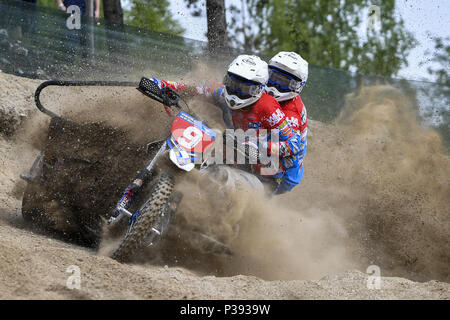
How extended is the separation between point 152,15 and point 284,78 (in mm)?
12482

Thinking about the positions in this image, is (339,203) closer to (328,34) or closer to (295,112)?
(295,112)

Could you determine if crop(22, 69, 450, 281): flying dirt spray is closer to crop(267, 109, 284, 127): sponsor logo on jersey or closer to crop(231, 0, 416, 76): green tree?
crop(267, 109, 284, 127): sponsor logo on jersey

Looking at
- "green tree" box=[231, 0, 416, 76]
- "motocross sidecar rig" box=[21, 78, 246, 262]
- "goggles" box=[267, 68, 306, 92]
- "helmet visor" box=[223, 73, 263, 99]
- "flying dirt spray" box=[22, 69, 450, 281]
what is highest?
Answer: "helmet visor" box=[223, 73, 263, 99]

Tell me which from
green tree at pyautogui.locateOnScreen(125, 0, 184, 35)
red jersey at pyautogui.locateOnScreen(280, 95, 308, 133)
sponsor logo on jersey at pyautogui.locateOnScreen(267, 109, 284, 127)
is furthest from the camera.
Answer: green tree at pyautogui.locateOnScreen(125, 0, 184, 35)

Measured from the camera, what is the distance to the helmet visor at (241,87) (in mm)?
5840

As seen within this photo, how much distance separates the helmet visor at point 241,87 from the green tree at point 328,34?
15547 mm

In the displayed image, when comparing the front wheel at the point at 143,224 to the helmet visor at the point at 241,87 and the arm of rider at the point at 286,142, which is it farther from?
the arm of rider at the point at 286,142

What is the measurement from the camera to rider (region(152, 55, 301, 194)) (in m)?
5.84

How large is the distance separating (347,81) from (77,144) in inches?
271

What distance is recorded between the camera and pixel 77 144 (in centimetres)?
620

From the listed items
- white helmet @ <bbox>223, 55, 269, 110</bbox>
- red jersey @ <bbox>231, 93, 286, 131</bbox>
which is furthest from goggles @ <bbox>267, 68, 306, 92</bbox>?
white helmet @ <bbox>223, 55, 269, 110</bbox>

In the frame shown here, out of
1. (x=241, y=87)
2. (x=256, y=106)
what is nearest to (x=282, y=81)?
(x=256, y=106)
